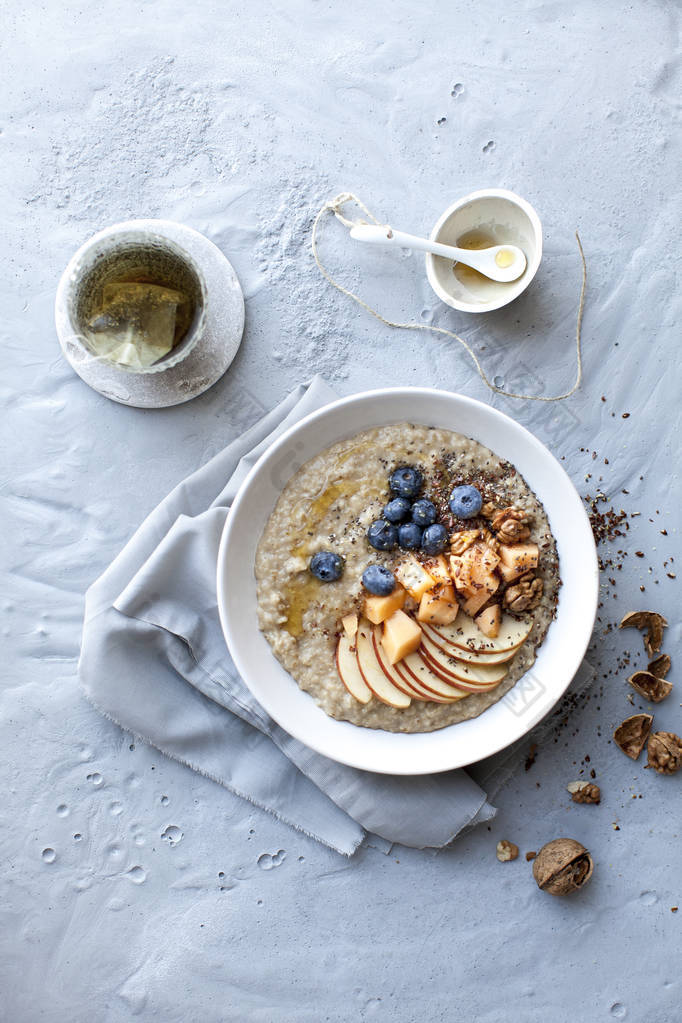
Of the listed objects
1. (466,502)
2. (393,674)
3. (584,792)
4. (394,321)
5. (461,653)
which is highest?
(394,321)

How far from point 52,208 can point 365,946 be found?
262 centimetres

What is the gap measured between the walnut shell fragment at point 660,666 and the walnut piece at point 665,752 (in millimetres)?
188

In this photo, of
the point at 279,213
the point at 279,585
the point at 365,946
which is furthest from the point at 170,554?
the point at 365,946

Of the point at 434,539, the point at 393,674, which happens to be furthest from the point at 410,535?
the point at 393,674

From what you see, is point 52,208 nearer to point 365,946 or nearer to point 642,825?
point 365,946

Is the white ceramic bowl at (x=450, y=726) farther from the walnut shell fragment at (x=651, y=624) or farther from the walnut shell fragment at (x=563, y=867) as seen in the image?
the walnut shell fragment at (x=563, y=867)

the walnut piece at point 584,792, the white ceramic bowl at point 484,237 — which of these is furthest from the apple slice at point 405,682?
the white ceramic bowl at point 484,237

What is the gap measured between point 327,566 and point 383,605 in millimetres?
197

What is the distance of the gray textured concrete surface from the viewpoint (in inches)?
Answer: 102

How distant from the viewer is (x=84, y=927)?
2.61 m

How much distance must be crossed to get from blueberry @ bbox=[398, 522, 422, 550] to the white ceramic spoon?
0.86 meters

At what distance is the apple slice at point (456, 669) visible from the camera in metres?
2.27

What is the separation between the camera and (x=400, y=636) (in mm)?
2234

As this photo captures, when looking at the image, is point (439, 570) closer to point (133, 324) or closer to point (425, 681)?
point (425, 681)
